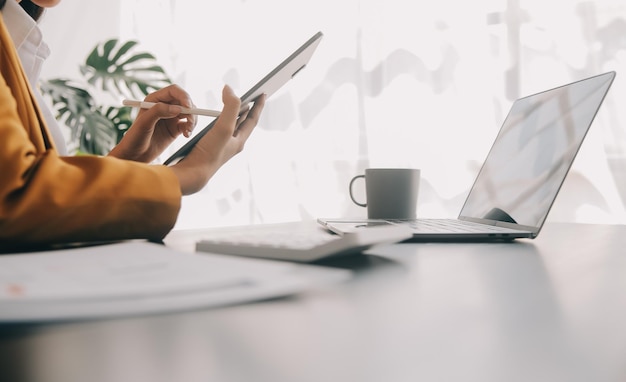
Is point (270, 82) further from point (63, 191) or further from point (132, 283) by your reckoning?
point (132, 283)

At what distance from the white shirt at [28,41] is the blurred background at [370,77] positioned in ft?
3.77

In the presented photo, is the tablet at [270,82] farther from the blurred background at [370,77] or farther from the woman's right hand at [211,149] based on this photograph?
the blurred background at [370,77]

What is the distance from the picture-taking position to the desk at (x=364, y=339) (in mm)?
186

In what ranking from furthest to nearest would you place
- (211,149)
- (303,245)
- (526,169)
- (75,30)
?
(75,30) < (526,169) < (211,149) < (303,245)

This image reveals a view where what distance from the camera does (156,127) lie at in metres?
1.05

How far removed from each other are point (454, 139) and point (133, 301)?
1792 millimetres

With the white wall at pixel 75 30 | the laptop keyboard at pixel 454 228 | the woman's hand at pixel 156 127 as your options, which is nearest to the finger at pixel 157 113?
the woman's hand at pixel 156 127

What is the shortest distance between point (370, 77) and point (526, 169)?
4.22 feet

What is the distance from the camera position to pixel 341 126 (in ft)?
6.77

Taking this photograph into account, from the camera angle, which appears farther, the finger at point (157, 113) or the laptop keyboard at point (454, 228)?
the finger at point (157, 113)

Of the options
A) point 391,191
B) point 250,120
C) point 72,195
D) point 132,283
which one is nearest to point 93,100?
point 250,120

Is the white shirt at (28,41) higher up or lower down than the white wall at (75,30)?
lower down

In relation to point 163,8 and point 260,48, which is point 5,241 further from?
point 163,8

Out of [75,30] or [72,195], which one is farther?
[75,30]
